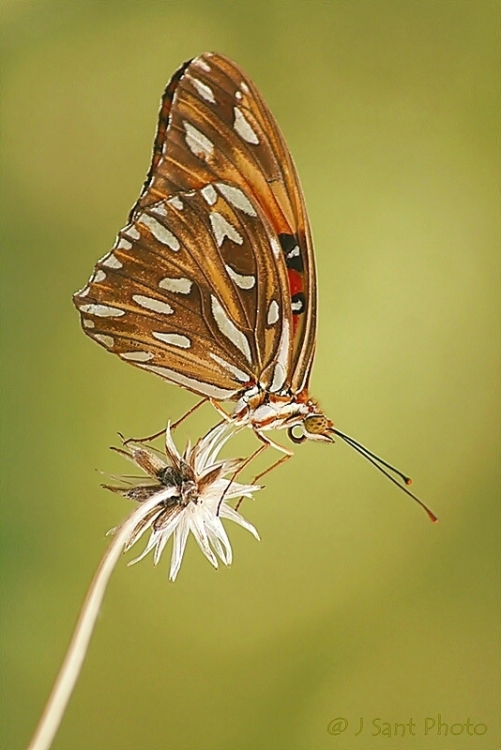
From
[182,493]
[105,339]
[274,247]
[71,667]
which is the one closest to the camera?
[71,667]

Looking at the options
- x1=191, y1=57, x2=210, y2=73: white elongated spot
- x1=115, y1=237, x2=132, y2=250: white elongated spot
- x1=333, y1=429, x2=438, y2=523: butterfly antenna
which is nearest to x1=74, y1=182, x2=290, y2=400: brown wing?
x1=115, y1=237, x2=132, y2=250: white elongated spot

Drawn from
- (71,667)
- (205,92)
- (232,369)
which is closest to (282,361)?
(232,369)

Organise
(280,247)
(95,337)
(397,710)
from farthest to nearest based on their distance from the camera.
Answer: (397,710) → (95,337) → (280,247)

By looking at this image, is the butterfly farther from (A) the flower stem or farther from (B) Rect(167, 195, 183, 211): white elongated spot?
(A) the flower stem

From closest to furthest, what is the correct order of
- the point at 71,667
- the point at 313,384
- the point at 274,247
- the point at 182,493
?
the point at 71,667 < the point at 182,493 < the point at 274,247 < the point at 313,384

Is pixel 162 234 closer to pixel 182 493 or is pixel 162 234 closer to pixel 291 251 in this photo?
pixel 291 251

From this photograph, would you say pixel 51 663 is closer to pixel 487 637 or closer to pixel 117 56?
pixel 487 637

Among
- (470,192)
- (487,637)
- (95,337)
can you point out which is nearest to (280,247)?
(95,337)

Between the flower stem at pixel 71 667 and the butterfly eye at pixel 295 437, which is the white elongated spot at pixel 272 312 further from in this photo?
the flower stem at pixel 71 667
